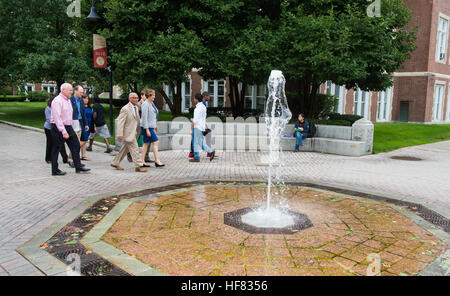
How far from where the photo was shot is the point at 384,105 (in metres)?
30.9

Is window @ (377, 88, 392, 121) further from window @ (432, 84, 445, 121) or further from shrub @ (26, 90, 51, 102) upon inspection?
shrub @ (26, 90, 51, 102)

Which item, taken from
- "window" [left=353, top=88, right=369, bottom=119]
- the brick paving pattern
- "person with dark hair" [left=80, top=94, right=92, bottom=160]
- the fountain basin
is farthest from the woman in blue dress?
"window" [left=353, top=88, right=369, bottom=119]

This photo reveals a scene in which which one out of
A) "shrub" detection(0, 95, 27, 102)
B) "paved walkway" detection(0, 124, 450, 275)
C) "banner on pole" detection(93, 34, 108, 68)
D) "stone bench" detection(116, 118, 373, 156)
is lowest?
"paved walkway" detection(0, 124, 450, 275)

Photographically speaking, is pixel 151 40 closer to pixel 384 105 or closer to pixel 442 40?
pixel 384 105

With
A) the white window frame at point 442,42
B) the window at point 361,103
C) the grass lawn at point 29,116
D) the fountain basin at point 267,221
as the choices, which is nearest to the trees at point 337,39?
the grass lawn at point 29,116

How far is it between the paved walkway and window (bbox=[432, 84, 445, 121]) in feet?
66.6

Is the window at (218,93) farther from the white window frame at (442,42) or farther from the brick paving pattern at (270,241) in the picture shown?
the brick paving pattern at (270,241)

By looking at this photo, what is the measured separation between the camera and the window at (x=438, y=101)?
30.6 m

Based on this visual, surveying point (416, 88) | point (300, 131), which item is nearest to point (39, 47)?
point (300, 131)

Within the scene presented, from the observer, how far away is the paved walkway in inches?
198

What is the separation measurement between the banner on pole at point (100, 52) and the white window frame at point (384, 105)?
78.4 feet

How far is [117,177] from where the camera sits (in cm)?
807
